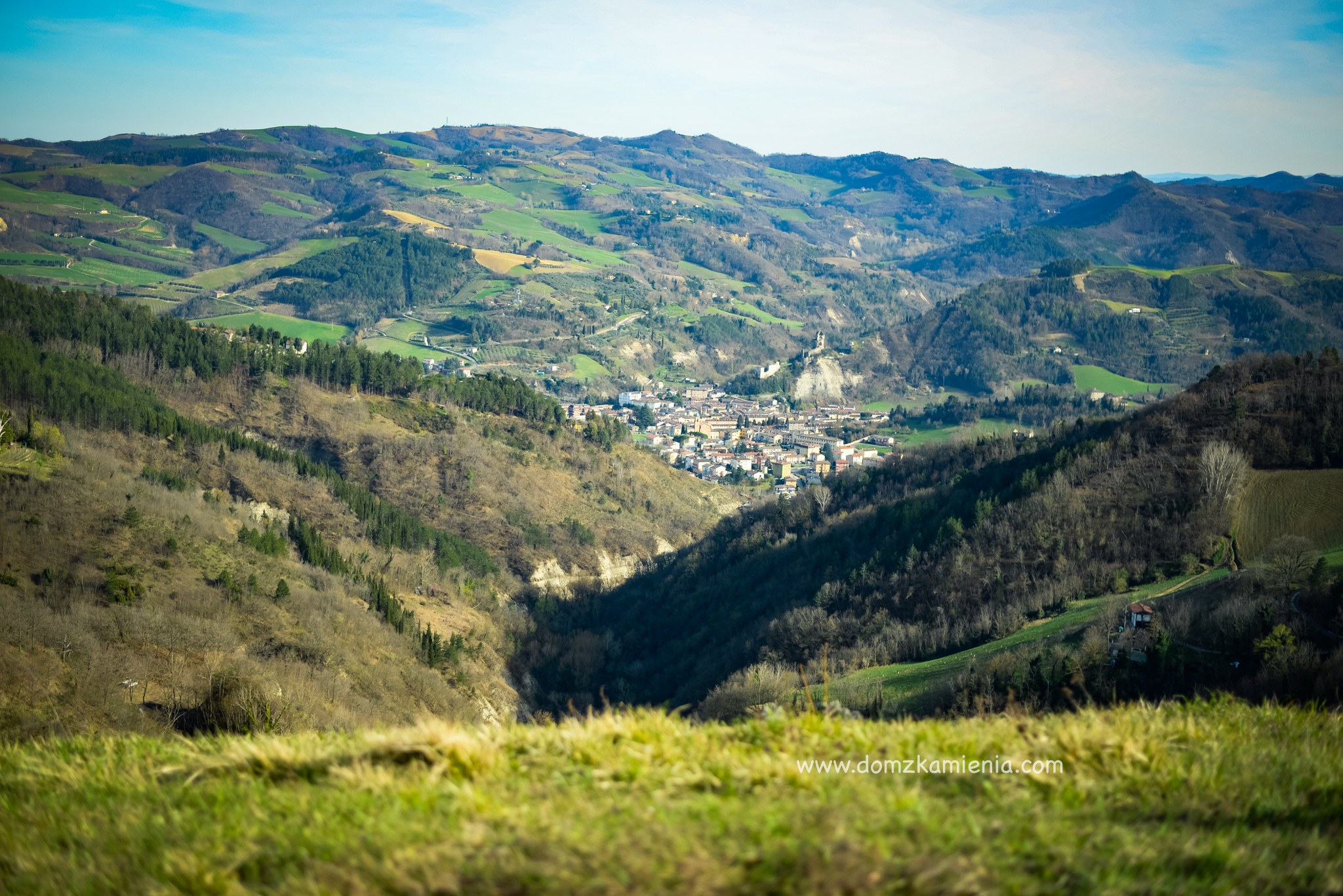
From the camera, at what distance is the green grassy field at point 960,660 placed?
120 ft

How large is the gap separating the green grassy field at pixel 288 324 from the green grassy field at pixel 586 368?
44.6 metres

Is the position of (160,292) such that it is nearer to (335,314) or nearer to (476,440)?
(335,314)

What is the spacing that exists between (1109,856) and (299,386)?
91.0m

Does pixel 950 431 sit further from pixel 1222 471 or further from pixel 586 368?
pixel 1222 471

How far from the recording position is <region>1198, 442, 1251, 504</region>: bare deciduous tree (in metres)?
50.1

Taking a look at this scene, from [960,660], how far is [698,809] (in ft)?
128

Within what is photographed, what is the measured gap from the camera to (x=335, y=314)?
180 meters

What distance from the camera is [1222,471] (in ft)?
166

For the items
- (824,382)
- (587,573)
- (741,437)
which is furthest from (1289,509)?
(824,382)

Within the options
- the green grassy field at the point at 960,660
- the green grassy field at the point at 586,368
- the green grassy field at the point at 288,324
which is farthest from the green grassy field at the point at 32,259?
the green grassy field at the point at 960,660

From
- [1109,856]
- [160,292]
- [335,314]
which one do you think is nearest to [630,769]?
[1109,856]

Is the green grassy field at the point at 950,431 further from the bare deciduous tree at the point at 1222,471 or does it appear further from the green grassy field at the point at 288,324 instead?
the green grassy field at the point at 288,324

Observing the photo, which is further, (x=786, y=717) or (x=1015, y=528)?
(x=1015, y=528)

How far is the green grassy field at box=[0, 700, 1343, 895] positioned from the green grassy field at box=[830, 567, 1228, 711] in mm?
27571
